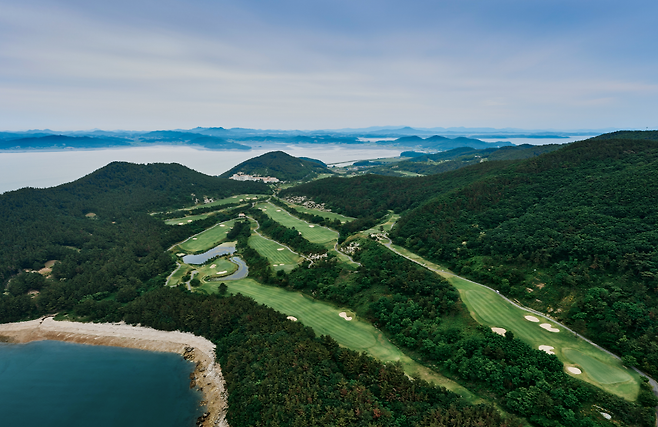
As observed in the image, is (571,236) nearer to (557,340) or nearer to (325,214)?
(557,340)

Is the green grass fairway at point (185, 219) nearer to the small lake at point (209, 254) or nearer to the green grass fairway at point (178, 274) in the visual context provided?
the small lake at point (209, 254)

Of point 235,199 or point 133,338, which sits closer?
point 133,338

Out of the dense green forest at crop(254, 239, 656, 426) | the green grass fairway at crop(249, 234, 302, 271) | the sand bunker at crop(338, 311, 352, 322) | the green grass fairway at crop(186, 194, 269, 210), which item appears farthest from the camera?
the green grass fairway at crop(186, 194, 269, 210)

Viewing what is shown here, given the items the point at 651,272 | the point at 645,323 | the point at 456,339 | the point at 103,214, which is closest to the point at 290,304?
the point at 456,339

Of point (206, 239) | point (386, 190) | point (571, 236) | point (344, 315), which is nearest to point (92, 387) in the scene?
point (344, 315)

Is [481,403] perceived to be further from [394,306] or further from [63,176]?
[63,176]

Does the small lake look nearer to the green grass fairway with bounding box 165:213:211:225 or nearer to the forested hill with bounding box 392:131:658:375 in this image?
the green grass fairway with bounding box 165:213:211:225

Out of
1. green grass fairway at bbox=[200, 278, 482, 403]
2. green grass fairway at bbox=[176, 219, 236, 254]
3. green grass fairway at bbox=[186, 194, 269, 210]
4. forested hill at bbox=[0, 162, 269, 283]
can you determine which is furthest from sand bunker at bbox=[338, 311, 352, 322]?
green grass fairway at bbox=[186, 194, 269, 210]
